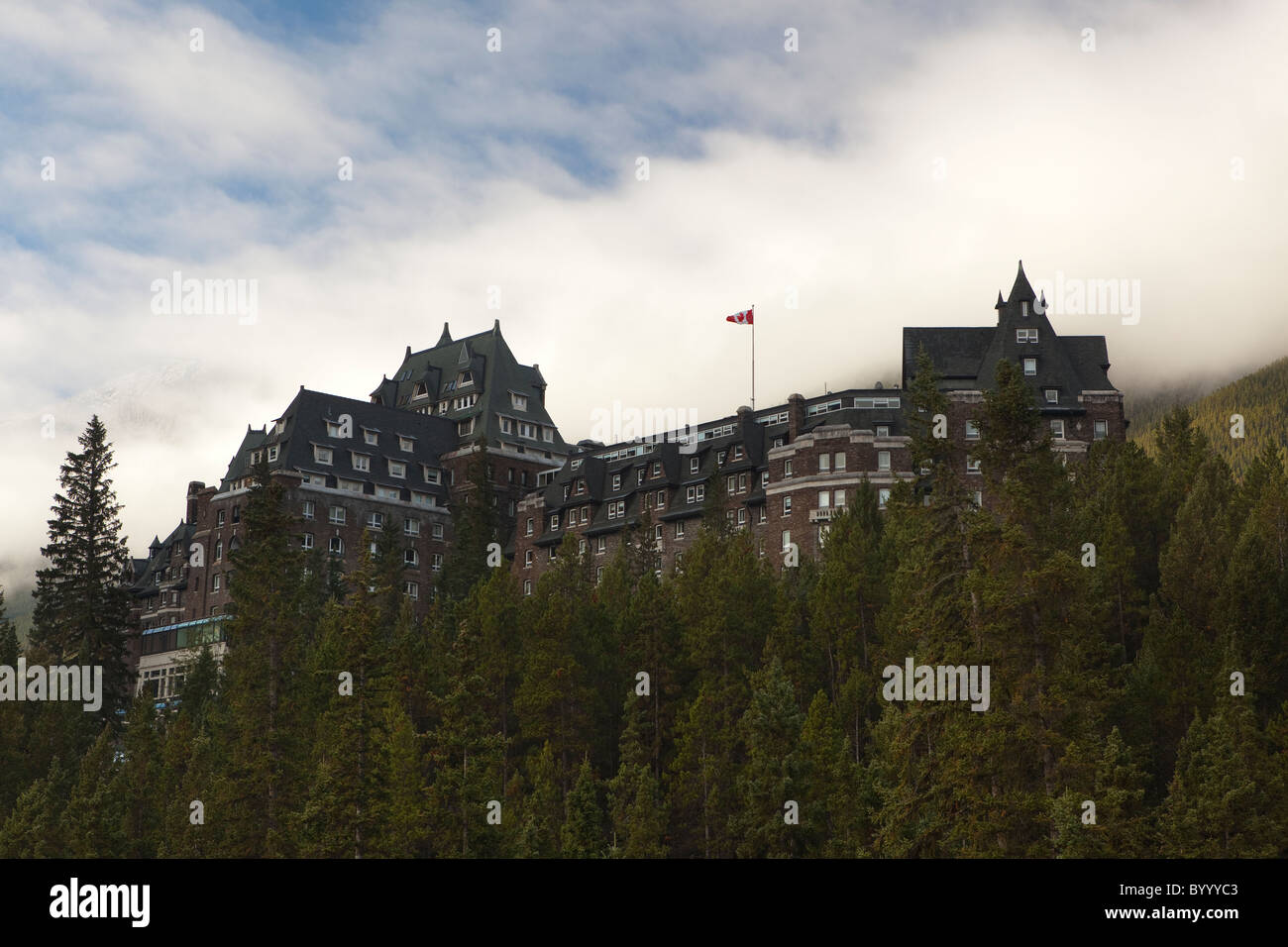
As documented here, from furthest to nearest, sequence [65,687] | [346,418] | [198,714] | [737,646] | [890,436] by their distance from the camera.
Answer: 1. [346,418]
2. [890,436]
3. [65,687]
4. [198,714]
5. [737,646]

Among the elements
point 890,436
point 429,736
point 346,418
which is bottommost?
point 429,736

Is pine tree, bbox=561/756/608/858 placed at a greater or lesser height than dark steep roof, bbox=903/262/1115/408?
lesser

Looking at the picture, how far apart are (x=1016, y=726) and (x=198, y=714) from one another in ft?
184

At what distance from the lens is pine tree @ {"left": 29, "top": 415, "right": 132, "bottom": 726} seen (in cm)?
10619

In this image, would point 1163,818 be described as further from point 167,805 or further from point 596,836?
point 167,805

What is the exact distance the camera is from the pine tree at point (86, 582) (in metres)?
106

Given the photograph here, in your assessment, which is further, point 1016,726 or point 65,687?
point 65,687
